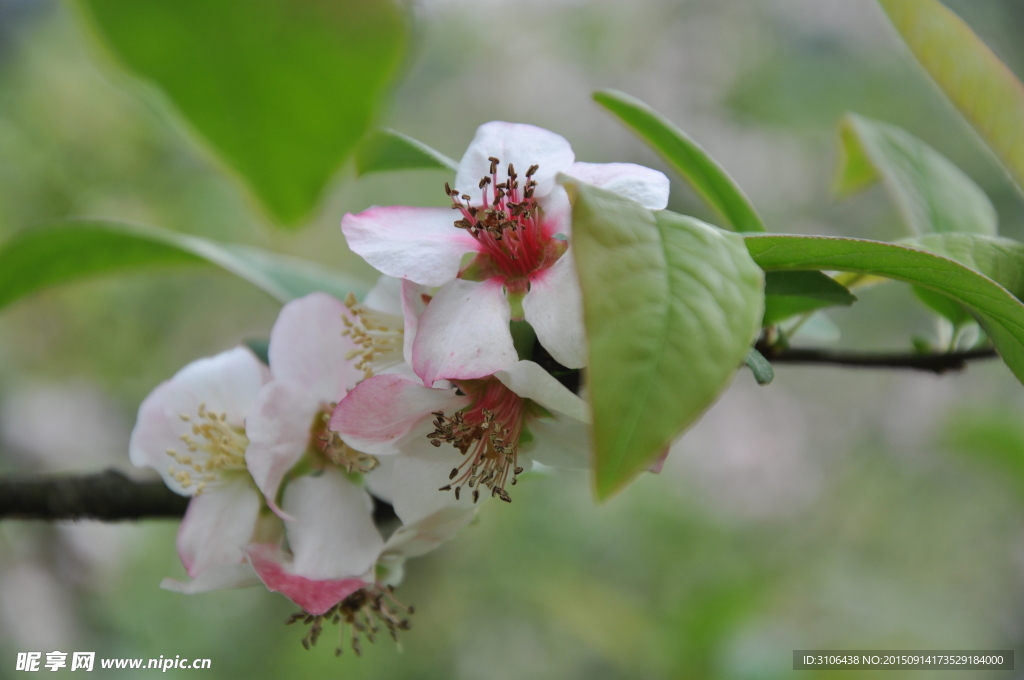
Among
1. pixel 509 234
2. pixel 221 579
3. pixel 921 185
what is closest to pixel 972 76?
pixel 921 185

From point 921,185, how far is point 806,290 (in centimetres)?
24

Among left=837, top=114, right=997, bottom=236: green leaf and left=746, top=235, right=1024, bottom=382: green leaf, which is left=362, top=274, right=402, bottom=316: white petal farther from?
left=837, top=114, right=997, bottom=236: green leaf

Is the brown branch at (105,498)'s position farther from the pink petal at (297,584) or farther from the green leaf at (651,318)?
the green leaf at (651,318)

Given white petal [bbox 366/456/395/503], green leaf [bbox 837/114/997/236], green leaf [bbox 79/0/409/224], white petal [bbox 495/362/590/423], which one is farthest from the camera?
green leaf [bbox 837/114/997/236]

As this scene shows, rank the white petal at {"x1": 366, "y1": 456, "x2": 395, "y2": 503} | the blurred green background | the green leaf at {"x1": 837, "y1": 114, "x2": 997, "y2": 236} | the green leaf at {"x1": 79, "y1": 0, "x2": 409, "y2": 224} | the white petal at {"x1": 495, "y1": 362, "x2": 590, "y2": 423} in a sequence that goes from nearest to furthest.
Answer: the green leaf at {"x1": 79, "y1": 0, "x2": 409, "y2": 224} < the white petal at {"x1": 495, "y1": 362, "x2": 590, "y2": 423} < the white petal at {"x1": 366, "y1": 456, "x2": 395, "y2": 503} < the green leaf at {"x1": 837, "y1": 114, "x2": 997, "y2": 236} < the blurred green background

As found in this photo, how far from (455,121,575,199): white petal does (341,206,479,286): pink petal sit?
0.08 feet

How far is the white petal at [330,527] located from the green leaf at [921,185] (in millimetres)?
→ 404

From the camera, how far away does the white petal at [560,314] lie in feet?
0.94

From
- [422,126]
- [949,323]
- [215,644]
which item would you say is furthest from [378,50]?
[422,126]

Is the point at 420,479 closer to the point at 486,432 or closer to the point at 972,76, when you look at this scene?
the point at 486,432

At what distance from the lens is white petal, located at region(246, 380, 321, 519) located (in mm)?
360

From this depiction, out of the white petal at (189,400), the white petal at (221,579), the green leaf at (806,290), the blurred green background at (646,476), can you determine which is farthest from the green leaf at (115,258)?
the blurred green background at (646,476)

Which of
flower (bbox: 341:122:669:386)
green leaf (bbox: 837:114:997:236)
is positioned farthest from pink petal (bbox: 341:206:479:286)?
green leaf (bbox: 837:114:997:236)

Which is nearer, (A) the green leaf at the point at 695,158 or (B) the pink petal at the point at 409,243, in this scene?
(B) the pink petal at the point at 409,243
